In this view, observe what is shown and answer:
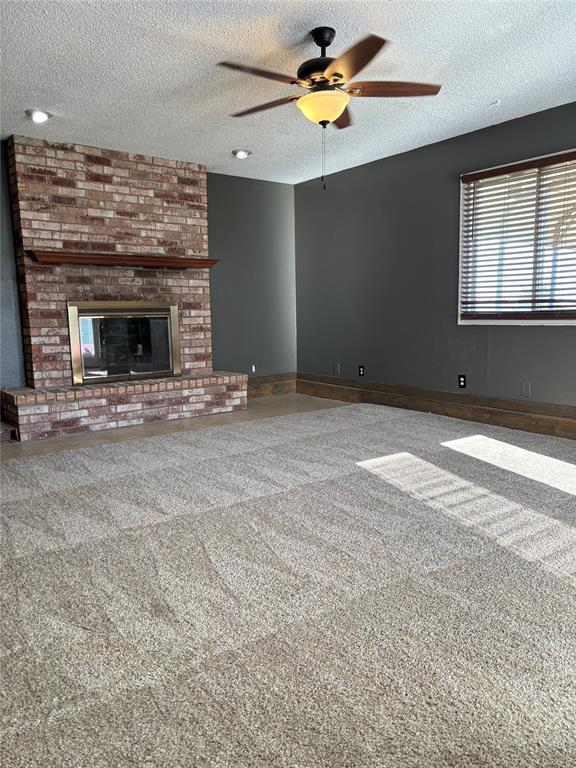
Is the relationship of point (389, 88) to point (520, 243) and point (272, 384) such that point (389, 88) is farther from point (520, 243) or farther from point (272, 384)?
point (272, 384)

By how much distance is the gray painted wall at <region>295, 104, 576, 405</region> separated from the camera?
446 centimetres

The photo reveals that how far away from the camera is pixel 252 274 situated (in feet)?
21.4

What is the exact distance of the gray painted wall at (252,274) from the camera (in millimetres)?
6219

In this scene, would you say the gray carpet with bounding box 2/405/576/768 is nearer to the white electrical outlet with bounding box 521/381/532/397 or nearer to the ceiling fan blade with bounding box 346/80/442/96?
the white electrical outlet with bounding box 521/381/532/397

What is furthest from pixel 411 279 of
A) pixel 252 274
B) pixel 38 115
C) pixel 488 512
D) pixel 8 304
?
pixel 8 304

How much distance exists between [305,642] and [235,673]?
0.81 ft

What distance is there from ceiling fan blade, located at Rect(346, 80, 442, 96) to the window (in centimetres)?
174

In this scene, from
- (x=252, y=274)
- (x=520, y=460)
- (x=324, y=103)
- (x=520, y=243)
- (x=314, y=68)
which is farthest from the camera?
(x=252, y=274)

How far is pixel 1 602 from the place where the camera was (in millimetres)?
1932

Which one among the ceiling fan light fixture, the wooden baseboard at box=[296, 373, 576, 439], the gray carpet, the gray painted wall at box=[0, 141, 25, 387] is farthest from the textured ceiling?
the gray carpet

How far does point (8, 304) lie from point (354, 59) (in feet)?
12.2

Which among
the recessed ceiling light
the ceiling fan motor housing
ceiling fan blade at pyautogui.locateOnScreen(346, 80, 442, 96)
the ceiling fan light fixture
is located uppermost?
the recessed ceiling light

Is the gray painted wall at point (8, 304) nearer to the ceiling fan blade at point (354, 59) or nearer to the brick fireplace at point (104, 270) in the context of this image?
the brick fireplace at point (104, 270)

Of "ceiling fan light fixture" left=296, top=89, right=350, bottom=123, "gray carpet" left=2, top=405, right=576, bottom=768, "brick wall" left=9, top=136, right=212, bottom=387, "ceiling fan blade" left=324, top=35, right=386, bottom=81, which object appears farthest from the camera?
"brick wall" left=9, top=136, right=212, bottom=387
